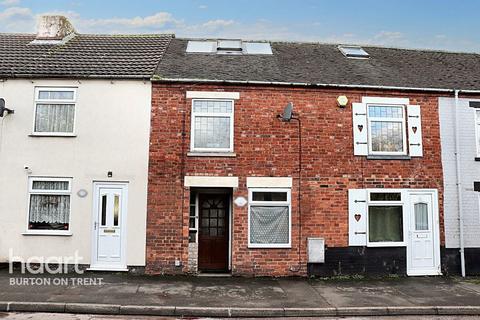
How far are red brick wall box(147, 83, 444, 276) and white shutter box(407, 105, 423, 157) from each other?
165 mm

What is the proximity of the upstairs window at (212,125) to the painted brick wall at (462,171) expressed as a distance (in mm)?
5893

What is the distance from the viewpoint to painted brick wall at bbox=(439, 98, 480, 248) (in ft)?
37.1

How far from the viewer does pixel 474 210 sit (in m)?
11.4

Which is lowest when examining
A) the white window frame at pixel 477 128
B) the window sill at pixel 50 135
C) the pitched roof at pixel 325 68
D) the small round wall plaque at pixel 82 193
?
the small round wall plaque at pixel 82 193

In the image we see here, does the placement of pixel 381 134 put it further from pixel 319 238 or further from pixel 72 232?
pixel 72 232

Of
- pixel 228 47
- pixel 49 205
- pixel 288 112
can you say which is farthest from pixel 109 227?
pixel 228 47

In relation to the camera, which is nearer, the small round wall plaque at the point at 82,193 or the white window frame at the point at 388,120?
the small round wall plaque at the point at 82,193

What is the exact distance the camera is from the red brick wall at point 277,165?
10750mm

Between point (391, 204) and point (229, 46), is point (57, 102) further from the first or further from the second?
point (391, 204)

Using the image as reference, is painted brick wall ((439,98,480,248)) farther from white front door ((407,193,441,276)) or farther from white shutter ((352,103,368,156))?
white shutter ((352,103,368,156))

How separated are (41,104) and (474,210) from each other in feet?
39.3

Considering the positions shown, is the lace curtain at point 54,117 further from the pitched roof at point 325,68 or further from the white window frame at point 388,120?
the white window frame at point 388,120

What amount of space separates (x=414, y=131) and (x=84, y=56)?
9574 millimetres

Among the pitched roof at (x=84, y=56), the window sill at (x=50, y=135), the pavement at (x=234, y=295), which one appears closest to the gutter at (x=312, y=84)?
the pitched roof at (x=84, y=56)
